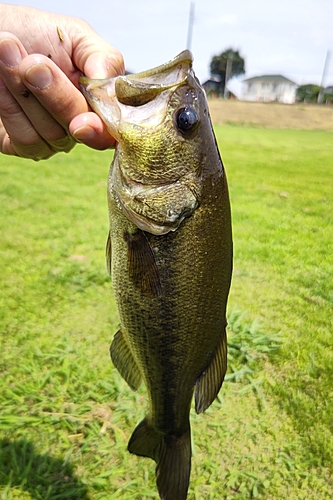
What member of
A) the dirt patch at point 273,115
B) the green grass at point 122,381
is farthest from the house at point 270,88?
the green grass at point 122,381

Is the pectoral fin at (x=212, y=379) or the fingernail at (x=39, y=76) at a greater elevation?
the fingernail at (x=39, y=76)

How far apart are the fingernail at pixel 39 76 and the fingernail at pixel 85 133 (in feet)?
0.67

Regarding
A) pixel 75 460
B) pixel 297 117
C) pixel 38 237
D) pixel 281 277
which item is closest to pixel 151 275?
pixel 75 460

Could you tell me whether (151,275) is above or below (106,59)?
below

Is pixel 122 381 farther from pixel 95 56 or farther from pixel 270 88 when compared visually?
pixel 270 88

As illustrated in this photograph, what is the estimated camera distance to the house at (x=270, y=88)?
70056 mm

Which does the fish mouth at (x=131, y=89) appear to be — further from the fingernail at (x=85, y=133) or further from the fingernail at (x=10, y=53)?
the fingernail at (x=10, y=53)

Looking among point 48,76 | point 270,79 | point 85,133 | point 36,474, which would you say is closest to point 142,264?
point 85,133

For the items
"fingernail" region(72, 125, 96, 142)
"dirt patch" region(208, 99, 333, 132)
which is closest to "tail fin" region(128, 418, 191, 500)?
"fingernail" region(72, 125, 96, 142)

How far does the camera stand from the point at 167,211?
1487 millimetres

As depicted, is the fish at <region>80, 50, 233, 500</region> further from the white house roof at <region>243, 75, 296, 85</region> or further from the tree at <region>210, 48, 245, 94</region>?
the white house roof at <region>243, 75, 296, 85</region>

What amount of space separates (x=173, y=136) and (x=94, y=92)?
0.33 meters

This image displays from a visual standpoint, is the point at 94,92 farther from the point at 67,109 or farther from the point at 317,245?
the point at 317,245

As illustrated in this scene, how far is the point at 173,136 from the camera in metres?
1.50
